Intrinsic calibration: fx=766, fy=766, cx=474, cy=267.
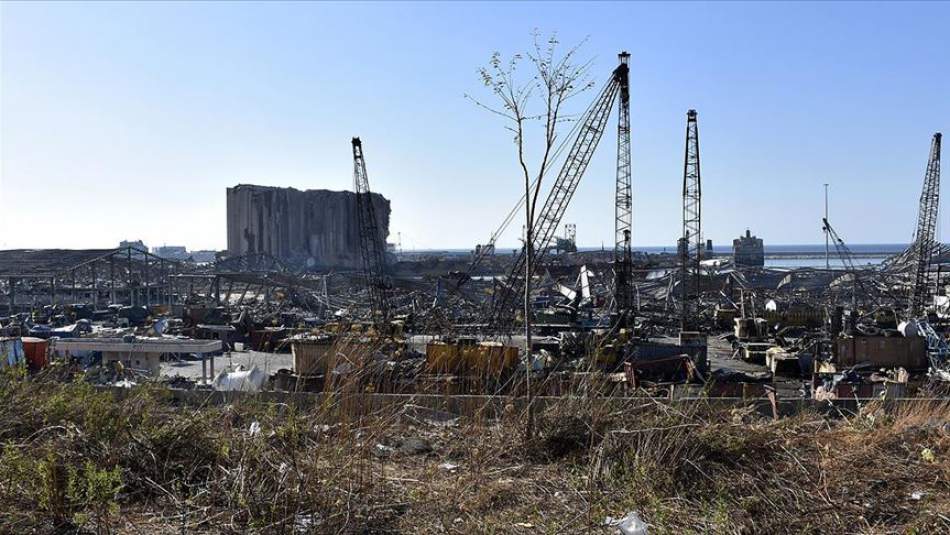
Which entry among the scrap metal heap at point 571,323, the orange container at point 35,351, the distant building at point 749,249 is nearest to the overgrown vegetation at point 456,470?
the scrap metal heap at point 571,323

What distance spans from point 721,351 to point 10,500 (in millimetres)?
31182

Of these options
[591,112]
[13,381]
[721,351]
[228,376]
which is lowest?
[721,351]

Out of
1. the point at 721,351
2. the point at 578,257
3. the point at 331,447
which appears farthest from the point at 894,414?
the point at 578,257

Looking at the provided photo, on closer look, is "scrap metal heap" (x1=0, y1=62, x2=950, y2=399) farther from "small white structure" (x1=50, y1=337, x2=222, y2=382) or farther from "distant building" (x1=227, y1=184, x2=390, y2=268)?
"distant building" (x1=227, y1=184, x2=390, y2=268)

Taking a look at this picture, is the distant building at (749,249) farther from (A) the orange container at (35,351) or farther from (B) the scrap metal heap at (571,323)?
(A) the orange container at (35,351)

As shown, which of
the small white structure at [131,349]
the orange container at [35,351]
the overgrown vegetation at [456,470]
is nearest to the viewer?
the overgrown vegetation at [456,470]

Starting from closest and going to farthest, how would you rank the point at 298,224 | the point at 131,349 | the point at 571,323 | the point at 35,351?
the point at 35,351 → the point at 131,349 → the point at 571,323 → the point at 298,224

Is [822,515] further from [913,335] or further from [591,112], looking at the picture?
[591,112]

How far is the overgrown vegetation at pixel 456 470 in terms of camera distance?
4.34 meters

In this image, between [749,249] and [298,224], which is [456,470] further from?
[749,249]

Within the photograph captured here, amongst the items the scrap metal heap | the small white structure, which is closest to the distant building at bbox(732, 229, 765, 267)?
the scrap metal heap

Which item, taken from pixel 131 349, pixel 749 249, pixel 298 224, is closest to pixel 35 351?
pixel 131 349

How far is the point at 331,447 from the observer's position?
512 cm

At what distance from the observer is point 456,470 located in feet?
17.6
